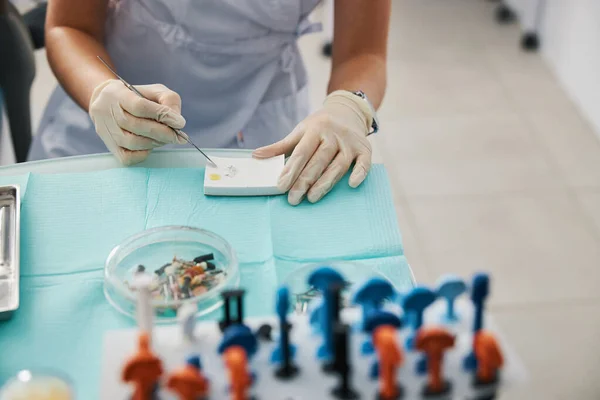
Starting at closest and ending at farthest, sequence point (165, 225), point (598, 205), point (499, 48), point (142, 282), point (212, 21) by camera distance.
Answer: point (142, 282)
point (165, 225)
point (212, 21)
point (598, 205)
point (499, 48)

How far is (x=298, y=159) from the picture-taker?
3.82 feet

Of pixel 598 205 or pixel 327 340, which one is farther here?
pixel 598 205

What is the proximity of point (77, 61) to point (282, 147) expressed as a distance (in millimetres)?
480

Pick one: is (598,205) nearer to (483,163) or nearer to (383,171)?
(483,163)

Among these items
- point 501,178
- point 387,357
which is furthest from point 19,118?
point 501,178

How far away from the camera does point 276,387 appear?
0.62 meters

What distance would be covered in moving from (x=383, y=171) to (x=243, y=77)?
1.54 feet

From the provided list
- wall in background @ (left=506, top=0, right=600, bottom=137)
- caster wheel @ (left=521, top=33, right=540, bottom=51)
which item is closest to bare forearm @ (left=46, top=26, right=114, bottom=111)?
wall in background @ (left=506, top=0, right=600, bottom=137)

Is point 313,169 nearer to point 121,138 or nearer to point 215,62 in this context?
point 121,138

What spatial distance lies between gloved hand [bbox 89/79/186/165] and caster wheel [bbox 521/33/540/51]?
7.81 feet

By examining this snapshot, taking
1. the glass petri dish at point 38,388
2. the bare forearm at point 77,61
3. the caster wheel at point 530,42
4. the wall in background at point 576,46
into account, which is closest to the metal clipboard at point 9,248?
the glass petri dish at point 38,388

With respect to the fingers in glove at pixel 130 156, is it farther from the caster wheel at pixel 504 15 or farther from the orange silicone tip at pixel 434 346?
the caster wheel at pixel 504 15

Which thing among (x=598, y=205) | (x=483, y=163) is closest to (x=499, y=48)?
(x=483, y=163)

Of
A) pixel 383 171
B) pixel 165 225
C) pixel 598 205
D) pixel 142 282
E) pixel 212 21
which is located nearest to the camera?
pixel 142 282
